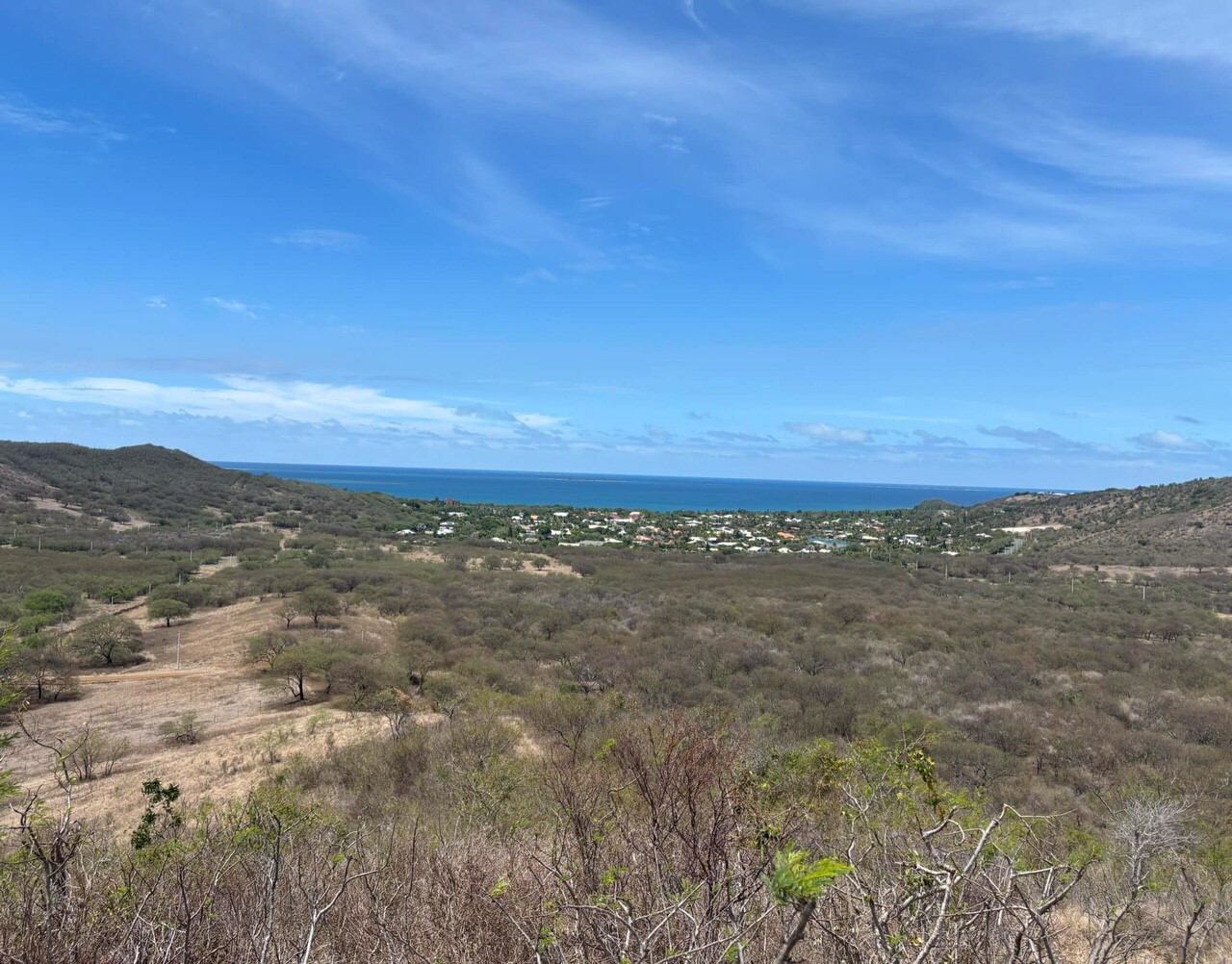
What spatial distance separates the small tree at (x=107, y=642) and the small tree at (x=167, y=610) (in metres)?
4.35

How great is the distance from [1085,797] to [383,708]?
62.6 feet

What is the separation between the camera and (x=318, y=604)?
33469 mm

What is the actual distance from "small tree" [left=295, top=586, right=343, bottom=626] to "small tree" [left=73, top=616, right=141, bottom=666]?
6.90 m

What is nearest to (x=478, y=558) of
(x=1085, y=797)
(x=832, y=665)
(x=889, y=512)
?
(x=832, y=665)

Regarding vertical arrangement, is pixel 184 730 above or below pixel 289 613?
below

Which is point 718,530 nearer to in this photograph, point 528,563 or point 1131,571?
point 528,563

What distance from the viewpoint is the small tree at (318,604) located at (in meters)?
33.2

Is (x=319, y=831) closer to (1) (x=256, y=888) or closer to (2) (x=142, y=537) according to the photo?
(1) (x=256, y=888)

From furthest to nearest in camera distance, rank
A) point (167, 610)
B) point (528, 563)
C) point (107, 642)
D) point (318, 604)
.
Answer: point (528, 563)
point (167, 610)
point (318, 604)
point (107, 642)

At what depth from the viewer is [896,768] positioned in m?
6.59

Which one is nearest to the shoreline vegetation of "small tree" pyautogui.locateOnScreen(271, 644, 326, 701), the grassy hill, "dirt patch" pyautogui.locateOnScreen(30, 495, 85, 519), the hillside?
"small tree" pyautogui.locateOnScreen(271, 644, 326, 701)

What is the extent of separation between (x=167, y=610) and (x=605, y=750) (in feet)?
118

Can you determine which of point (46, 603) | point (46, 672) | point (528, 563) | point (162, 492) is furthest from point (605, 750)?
point (162, 492)

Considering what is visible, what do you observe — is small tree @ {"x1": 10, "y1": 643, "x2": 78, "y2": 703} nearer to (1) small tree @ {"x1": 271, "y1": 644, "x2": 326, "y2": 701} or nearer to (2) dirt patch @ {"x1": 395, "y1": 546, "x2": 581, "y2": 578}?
(1) small tree @ {"x1": 271, "y1": 644, "x2": 326, "y2": 701}
